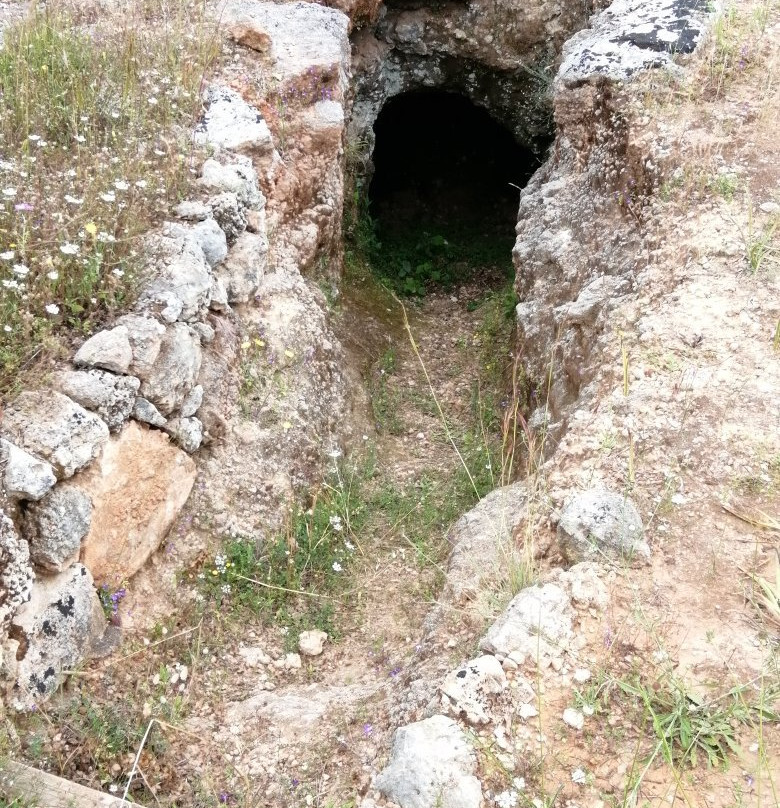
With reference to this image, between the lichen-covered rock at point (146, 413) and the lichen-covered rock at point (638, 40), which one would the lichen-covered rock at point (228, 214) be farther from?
the lichen-covered rock at point (638, 40)

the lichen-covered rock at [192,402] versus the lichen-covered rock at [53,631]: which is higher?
the lichen-covered rock at [192,402]

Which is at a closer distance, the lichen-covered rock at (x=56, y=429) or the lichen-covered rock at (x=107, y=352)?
the lichen-covered rock at (x=56, y=429)

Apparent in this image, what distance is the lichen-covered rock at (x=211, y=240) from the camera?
463 centimetres

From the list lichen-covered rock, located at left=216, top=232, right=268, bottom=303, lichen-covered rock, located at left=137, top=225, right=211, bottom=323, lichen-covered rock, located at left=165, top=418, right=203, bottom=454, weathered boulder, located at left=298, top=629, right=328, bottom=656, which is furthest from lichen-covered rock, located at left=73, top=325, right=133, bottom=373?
weathered boulder, located at left=298, top=629, right=328, bottom=656

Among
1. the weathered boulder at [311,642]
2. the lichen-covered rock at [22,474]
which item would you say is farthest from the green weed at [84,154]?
the weathered boulder at [311,642]

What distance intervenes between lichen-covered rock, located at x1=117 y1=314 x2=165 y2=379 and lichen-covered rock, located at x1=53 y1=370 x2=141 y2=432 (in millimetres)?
89

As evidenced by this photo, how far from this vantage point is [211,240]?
4.68 metres

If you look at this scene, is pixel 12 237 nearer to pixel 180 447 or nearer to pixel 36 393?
pixel 36 393

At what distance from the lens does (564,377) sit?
16.1 feet

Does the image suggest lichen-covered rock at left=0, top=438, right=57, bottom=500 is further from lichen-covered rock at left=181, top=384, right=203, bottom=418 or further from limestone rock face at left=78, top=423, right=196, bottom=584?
lichen-covered rock at left=181, top=384, right=203, bottom=418

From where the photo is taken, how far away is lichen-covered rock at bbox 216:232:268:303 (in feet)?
16.1

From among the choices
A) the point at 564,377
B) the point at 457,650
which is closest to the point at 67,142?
the point at 564,377

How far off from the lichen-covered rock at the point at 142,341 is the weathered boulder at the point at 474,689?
2055 millimetres

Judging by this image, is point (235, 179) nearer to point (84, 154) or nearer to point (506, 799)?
point (84, 154)
